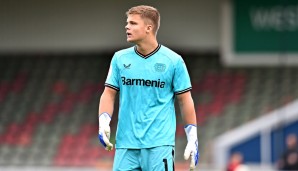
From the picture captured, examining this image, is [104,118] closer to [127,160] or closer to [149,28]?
[127,160]

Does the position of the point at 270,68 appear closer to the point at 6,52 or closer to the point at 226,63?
the point at 226,63

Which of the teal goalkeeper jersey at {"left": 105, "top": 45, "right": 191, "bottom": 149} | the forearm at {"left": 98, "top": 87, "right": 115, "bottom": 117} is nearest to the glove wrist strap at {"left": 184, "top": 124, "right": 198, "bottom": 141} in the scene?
the teal goalkeeper jersey at {"left": 105, "top": 45, "right": 191, "bottom": 149}

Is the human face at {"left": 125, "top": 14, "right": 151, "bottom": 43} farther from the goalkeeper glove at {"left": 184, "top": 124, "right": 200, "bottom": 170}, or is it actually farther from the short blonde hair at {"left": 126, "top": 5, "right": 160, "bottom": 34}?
the goalkeeper glove at {"left": 184, "top": 124, "right": 200, "bottom": 170}

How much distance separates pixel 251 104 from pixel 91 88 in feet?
11.0

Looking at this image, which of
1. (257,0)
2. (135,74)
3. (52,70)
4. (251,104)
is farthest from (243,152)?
(135,74)

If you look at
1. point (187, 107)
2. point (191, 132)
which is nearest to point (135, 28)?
point (187, 107)

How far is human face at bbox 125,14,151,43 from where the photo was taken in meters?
6.28

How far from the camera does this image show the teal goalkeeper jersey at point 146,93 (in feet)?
20.7

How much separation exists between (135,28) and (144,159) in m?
0.86

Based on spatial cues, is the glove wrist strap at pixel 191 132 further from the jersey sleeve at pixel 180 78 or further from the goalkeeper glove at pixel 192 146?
the jersey sleeve at pixel 180 78

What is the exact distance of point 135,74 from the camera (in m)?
6.30

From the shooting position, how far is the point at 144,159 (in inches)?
247

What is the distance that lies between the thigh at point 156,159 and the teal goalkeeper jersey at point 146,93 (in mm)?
36

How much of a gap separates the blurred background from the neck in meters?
11.3
